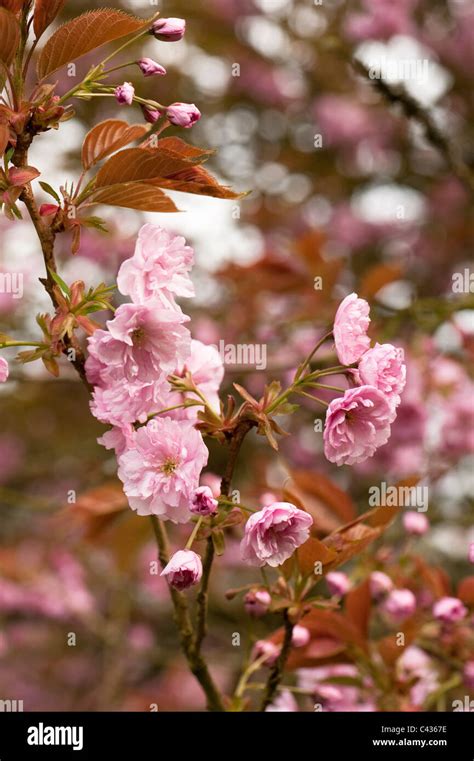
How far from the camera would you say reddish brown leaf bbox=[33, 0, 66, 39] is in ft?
2.74

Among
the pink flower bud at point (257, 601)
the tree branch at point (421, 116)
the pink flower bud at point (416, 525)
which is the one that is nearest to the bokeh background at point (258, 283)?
the tree branch at point (421, 116)

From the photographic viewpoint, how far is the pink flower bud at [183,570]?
2.68 feet

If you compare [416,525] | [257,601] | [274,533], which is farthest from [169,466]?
[416,525]

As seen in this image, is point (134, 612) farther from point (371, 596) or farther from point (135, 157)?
point (135, 157)

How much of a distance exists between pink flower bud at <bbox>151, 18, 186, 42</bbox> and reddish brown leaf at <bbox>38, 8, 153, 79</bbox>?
0.06 meters

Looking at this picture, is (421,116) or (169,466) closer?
(169,466)

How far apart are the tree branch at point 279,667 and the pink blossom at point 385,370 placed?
0.90 feet

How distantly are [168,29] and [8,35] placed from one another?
0.18 meters

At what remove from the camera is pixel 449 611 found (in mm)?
1196

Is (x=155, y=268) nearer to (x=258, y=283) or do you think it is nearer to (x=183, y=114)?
(x=183, y=114)

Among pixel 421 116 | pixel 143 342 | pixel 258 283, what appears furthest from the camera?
pixel 258 283

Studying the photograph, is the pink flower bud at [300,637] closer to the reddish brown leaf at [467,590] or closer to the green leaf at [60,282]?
the reddish brown leaf at [467,590]

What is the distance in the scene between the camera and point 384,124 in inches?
131
